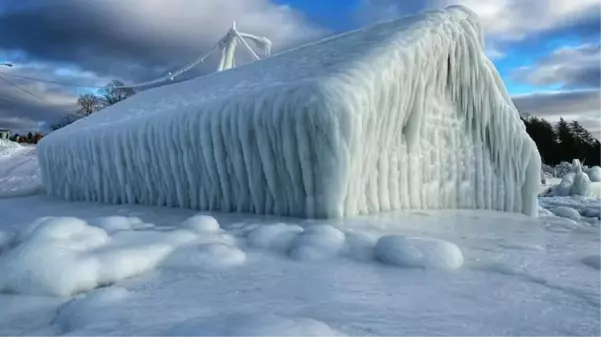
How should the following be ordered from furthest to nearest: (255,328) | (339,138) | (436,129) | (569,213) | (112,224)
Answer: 1. (569,213)
2. (436,129)
3. (339,138)
4. (112,224)
5. (255,328)

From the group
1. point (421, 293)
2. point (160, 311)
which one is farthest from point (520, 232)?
point (160, 311)

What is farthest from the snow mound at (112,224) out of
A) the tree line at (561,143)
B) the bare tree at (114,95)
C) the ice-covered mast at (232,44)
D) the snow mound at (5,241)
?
the tree line at (561,143)

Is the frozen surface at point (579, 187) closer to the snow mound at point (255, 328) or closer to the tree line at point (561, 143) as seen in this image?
the snow mound at point (255, 328)

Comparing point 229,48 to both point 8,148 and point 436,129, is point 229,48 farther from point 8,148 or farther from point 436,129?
point 8,148

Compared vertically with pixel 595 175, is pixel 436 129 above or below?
above

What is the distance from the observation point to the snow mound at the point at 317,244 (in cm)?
239

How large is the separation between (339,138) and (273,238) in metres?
1.13

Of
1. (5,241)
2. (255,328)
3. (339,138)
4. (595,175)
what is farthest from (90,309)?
(595,175)

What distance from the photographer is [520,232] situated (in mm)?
3678

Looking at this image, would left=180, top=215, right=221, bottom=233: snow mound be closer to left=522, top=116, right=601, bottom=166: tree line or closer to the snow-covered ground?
the snow-covered ground

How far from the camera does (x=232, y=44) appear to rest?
1297 centimetres

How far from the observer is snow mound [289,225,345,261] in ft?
7.84

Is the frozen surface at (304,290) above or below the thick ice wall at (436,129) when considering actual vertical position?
below

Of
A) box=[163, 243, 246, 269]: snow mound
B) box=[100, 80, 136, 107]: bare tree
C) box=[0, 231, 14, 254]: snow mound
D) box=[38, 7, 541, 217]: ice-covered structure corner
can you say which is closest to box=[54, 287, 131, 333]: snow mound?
box=[163, 243, 246, 269]: snow mound
